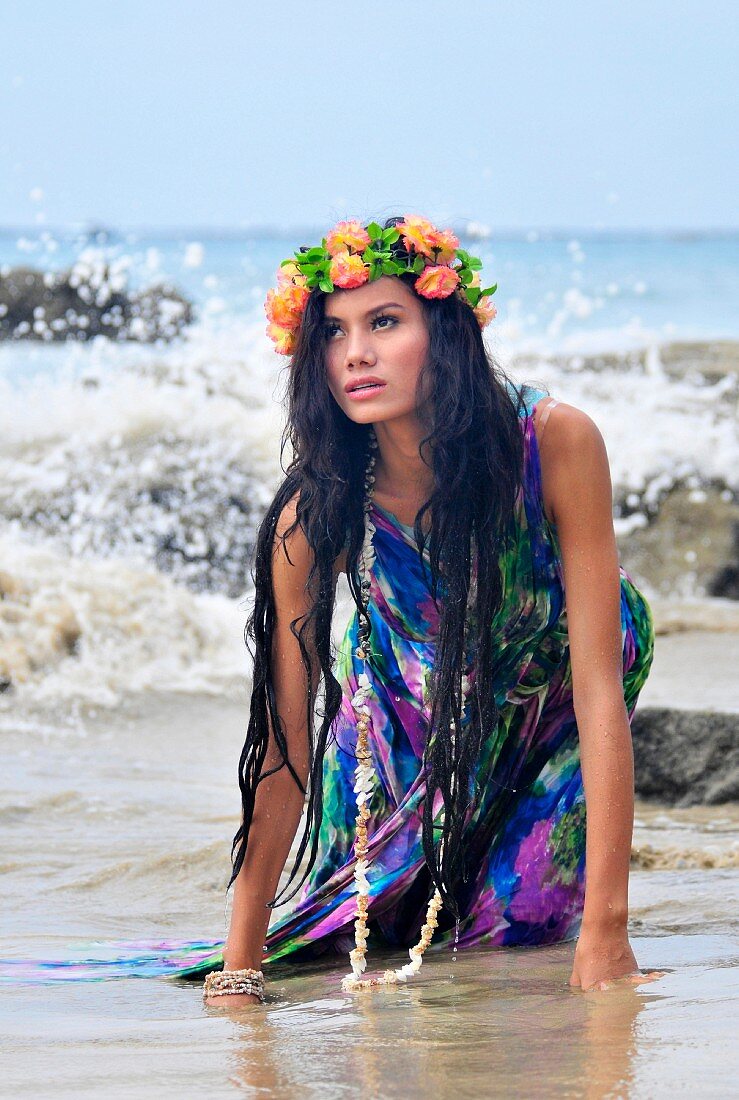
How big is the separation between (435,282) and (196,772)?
2746mm

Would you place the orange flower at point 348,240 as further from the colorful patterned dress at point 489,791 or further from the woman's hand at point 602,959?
the woman's hand at point 602,959

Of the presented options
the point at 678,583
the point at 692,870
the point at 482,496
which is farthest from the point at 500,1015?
the point at 678,583

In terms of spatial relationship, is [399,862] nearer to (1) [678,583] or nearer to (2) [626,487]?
(1) [678,583]

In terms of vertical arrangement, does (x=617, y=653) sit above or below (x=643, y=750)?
above

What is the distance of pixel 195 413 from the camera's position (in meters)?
10.8

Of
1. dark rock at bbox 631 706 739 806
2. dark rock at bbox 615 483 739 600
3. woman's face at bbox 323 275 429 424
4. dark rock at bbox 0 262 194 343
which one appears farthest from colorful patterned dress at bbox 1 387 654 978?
dark rock at bbox 0 262 194 343

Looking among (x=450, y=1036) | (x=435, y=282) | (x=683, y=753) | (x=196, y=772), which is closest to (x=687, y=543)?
(x=196, y=772)

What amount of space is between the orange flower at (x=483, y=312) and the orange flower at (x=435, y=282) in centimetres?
8

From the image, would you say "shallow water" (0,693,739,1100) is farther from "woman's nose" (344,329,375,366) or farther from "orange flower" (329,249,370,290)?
"orange flower" (329,249,370,290)

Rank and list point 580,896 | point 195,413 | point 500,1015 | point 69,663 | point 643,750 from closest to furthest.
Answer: point 500,1015, point 580,896, point 643,750, point 69,663, point 195,413

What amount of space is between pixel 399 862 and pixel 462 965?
0.27 metres

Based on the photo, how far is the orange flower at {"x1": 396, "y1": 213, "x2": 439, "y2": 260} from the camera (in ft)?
8.87

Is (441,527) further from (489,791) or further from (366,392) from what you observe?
(489,791)

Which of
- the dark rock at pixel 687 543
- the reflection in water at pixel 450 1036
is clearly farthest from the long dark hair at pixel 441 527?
the dark rock at pixel 687 543
